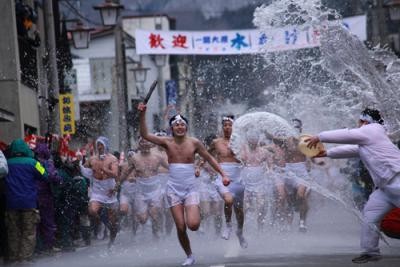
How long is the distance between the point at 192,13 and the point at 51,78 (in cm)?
6519

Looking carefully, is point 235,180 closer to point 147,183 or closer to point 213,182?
point 213,182

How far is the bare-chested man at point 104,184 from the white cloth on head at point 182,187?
496 centimetres

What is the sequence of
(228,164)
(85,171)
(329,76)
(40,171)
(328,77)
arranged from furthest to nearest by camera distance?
(85,171) → (328,77) → (329,76) → (228,164) → (40,171)

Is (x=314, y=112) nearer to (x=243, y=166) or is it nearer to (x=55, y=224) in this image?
(x=243, y=166)

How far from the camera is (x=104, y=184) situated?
67.9ft

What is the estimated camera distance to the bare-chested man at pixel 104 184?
2022cm

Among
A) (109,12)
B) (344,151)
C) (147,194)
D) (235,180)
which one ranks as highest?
(109,12)

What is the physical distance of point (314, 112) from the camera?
80.2ft

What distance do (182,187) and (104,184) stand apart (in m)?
6.24

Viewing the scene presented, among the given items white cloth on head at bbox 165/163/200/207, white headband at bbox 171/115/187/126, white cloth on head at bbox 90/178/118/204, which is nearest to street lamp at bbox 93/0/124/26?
white cloth on head at bbox 90/178/118/204

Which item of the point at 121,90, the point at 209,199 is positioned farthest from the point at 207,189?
the point at 121,90

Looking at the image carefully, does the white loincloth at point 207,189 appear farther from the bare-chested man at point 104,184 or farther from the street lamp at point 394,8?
the street lamp at point 394,8

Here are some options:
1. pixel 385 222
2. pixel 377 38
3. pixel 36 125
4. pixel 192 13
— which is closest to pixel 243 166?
pixel 385 222

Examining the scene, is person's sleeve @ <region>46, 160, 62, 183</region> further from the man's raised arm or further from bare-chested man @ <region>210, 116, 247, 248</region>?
the man's raised arm
